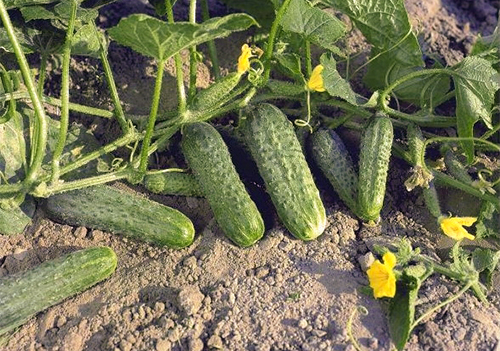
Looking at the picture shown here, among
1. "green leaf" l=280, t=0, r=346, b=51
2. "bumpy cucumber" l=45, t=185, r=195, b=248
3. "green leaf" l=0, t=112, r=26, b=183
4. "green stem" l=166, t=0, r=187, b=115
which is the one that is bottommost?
"bumpy cucumber" l=45, t=185, r=195, b=248

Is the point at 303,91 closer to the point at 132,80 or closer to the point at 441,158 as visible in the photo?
the point at 441,158

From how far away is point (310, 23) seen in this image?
9.95 ft

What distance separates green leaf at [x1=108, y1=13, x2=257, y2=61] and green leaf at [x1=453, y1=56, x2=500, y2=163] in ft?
3.66

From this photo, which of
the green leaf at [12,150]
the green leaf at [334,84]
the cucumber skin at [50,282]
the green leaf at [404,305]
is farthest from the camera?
the green leaf at [12,150]

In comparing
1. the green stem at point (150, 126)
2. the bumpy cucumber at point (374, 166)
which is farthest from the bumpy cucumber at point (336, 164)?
the green stem at point (150, 126)

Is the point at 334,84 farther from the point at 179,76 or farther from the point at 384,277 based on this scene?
the point at 384,277

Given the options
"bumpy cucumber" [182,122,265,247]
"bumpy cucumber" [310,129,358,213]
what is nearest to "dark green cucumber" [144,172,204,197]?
"bumpy cucumber" [182,122,265,247]

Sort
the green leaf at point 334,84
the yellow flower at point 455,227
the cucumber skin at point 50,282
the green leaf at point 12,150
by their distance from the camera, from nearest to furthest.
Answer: the cucumber skin at point 50,282 → the yellow flower at point 455,227 → the green leaf at point 334,84 → the green leaf at point 12,150

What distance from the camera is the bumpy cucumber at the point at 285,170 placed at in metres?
2.95

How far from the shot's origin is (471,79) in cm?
301

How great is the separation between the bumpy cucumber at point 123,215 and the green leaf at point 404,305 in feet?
2.96

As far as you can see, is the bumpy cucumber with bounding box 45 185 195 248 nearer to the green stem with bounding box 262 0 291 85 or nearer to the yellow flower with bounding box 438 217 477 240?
the green stem with bounding box 262 0 291 85

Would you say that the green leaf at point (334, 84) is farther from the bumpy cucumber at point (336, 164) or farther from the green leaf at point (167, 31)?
the green leaf at point (167, 31)

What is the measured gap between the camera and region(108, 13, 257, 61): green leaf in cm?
237
